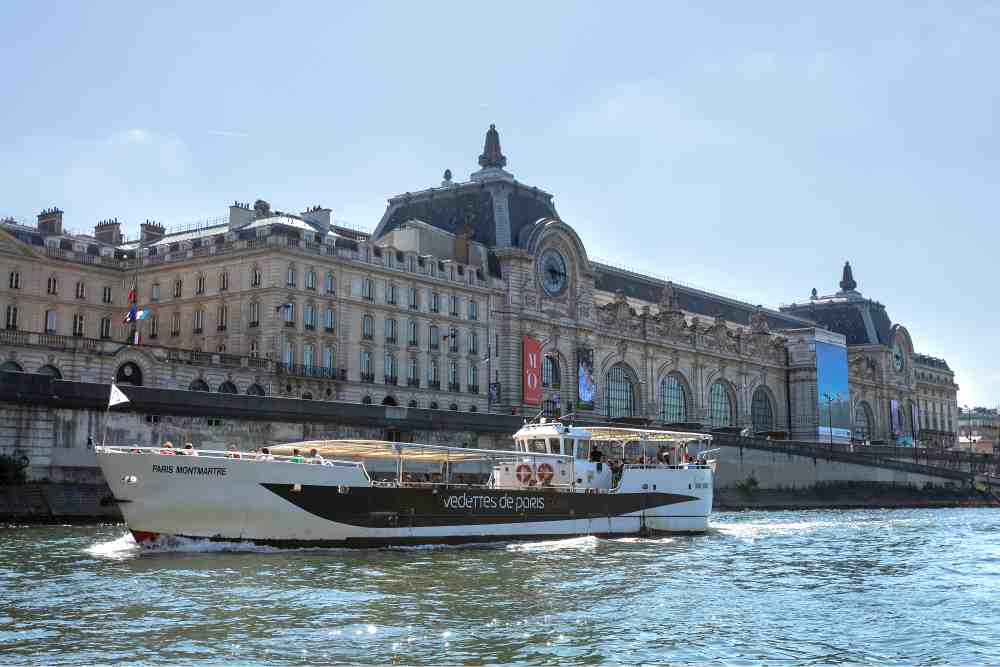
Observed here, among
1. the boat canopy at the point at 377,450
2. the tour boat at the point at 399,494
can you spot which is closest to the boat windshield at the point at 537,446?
the tour boat at the point at 399,494

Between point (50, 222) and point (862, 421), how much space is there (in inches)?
4785

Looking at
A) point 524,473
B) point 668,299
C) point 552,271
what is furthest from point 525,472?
point 668,299

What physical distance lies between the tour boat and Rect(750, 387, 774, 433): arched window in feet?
296

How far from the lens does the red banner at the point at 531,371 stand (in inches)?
3967

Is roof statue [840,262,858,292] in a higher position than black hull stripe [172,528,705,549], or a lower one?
higher

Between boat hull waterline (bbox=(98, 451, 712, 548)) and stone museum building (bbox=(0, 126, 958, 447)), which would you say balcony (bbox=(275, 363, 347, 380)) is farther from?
boat hull waterline (bbox=(98, 451, 712, 548))

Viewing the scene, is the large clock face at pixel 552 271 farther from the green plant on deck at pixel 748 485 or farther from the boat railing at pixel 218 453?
the boat railing at pixel 218 453

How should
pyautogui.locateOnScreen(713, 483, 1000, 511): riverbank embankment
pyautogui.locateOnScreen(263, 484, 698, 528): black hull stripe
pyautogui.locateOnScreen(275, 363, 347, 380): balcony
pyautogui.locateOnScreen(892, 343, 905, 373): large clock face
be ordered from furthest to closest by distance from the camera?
pyautogui.locateOnScreen(892, 343, 905, 373): large clock face → pyautogui.locateOnScreen(713, 483, 1000, 511): riverbank embankment → pyautogui.locateOnScreen(275, 363, 347, 380): balcony → pyautogui.locateOnScreen(263, 484, 698, 528): black hull stripe

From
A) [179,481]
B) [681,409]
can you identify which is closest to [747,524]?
[179,481]

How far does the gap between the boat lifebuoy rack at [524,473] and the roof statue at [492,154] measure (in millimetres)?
63482

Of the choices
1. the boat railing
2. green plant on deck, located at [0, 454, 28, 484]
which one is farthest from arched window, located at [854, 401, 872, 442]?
the boat railing

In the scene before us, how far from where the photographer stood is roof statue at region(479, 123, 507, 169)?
110 metres

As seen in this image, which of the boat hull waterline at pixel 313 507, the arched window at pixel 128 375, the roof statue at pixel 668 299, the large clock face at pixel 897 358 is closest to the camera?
the boat hull waterline at pixel 313 507

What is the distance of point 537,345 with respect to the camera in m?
103
